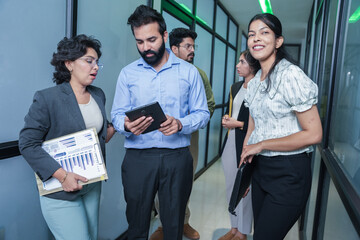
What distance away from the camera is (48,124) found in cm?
134

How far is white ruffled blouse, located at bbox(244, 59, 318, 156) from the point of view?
1.18 m

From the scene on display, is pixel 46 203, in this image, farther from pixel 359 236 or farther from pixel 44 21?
pixel 359 236

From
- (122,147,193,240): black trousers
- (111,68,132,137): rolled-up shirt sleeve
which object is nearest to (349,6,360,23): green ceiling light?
(122,147,193,240): black trousers

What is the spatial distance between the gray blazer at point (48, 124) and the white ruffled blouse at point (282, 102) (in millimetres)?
879

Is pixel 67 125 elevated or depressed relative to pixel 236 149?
elevated

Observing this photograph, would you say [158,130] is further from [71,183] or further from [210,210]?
[210,210]

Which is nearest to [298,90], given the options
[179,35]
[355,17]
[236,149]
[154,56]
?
[355,17]

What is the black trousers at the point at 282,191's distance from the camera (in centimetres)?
127

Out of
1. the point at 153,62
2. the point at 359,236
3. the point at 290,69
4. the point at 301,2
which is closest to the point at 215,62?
the point at 301,2

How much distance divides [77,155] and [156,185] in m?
0.51

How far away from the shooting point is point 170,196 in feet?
5.53

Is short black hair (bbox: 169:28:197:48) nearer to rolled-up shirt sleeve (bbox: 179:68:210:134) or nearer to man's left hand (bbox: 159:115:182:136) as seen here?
rolled-up shirt sleeve (bbox: 179:68:210:134)

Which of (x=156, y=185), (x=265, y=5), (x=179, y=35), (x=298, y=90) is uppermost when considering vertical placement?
(x=265, y=5)

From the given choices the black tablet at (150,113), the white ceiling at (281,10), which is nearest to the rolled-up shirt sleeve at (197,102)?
the black tablet at (150,113)
